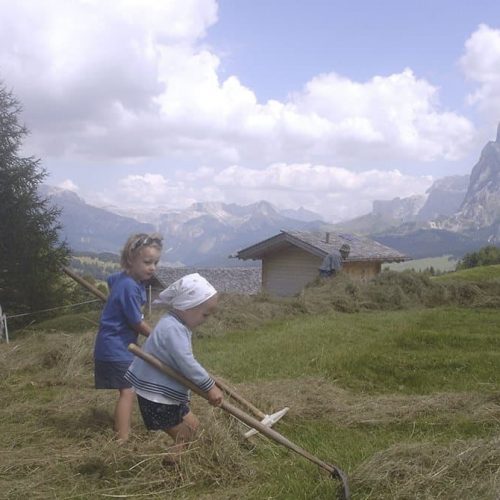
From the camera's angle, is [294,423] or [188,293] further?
[294,423]

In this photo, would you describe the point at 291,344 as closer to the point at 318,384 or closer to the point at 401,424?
the point at 318,384

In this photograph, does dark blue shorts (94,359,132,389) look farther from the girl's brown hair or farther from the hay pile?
the girl's brown hair

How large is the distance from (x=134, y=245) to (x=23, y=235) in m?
19.5

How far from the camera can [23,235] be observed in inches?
875

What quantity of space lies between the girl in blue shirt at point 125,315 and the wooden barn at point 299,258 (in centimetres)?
1815

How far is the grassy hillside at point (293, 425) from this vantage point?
12.2 ft

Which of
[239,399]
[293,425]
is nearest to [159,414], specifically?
[239,399]

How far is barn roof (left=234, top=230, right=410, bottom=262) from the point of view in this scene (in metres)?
22.9

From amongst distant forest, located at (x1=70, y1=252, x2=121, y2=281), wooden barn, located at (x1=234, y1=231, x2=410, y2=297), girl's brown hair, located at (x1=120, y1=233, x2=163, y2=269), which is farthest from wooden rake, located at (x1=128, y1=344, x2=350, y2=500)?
distant forest, located at (x1=70, y1=252, x2=121, y2=281)

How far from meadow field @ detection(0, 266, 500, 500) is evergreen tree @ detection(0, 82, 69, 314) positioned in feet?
45.8

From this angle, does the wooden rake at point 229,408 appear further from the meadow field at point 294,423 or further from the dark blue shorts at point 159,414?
the dark blue shorts at point 159,414

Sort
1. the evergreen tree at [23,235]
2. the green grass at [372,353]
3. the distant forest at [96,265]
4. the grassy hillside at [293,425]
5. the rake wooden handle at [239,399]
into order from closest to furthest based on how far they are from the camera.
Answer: the grassy hillside at [293,425] < the rake wooden handle at [239,399] < the green grass at [372,353] < the evergreen tree at [23,235] < the distant forest at [96,265]

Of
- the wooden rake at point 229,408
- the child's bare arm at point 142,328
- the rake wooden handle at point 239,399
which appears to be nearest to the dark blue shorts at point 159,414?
the wooden rake at point 229,408

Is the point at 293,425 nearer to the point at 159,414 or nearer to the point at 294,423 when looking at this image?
the point at 294,423
